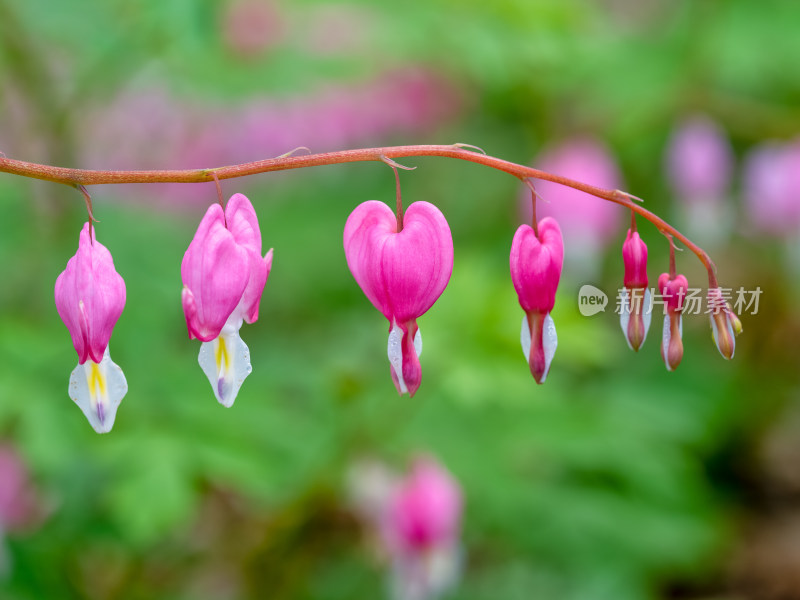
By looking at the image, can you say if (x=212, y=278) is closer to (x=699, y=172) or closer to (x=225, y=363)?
(x=225, y=363)

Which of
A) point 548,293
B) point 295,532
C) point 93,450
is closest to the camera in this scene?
point 548,293

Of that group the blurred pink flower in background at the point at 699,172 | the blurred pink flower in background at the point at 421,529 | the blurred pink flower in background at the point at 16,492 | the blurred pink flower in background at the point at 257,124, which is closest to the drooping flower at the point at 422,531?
the blurred pink flower in background at the point at 421,529

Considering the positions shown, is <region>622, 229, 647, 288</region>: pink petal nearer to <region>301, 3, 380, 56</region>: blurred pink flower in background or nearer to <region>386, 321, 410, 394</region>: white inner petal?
<region>386, 321, 410, 394</region>: white inner petal

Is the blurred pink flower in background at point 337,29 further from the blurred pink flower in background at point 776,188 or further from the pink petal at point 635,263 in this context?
the pink petal at point 635,263

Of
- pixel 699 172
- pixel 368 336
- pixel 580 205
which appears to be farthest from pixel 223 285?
pixel 699 172

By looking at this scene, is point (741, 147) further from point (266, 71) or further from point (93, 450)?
point (93, 450)

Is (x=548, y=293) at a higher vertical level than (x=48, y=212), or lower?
lower

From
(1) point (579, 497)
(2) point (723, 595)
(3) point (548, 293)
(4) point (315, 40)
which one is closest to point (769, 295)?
(2) point (723, 595)
